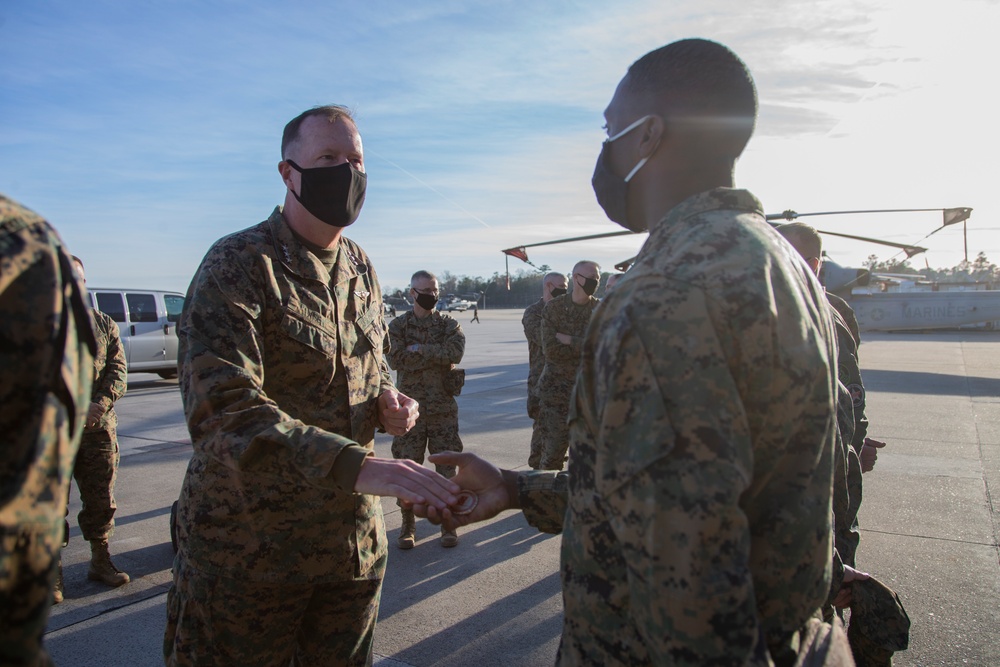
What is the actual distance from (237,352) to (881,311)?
106ft

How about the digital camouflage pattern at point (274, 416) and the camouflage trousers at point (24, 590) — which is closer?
the camouflage trousers at point (24, 590)

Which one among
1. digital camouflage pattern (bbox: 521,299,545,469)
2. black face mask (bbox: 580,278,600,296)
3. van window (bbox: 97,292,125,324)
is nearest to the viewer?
black face mask (bbox: 580,278,600,296)

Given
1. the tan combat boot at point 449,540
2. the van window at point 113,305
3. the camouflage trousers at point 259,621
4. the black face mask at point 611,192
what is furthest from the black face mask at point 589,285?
the van window at point 113,305

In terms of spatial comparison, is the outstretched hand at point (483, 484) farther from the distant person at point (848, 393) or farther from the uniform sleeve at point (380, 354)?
the distant person at point (848, 393)

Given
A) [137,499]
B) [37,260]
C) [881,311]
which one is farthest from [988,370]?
[37,260]

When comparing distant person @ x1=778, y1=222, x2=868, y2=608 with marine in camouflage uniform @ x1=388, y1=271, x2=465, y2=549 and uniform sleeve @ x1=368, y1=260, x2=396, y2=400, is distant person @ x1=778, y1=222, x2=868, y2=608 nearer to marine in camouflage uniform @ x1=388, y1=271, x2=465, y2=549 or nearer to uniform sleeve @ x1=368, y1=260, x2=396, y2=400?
uniform sleeve @ x1=368, y1=260, x2=396, y2=400

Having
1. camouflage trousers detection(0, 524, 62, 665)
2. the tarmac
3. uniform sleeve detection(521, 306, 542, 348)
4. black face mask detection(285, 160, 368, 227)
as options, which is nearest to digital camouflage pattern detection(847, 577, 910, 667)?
the tarmac

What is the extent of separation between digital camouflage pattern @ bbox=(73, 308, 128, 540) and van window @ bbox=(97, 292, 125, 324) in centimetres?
1001

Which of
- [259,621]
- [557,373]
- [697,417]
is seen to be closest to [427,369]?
[557,373]

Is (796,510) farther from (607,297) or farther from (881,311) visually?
(881,311)

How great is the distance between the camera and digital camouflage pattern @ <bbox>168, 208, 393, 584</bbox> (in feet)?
6.09

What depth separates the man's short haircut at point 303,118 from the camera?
93.7 inches

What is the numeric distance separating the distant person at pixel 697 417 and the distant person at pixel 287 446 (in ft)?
2.18

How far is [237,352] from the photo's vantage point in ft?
6.41
